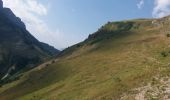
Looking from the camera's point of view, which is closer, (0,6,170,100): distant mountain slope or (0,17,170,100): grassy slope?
(0,6,170,100): distant mountain slope

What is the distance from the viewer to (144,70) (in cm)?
7888

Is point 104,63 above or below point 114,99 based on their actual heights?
above

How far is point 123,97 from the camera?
6316 cm

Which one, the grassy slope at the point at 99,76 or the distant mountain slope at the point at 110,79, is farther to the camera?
the grassy slope at the point at 99,76

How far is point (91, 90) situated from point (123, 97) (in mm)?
13356

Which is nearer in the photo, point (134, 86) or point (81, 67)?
point (134, 86)

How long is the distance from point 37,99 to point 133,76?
24329 mm

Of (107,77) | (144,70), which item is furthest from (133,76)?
(107,77)

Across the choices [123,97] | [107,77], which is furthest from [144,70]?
[123,97]

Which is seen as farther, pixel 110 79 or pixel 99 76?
pixel 99 76

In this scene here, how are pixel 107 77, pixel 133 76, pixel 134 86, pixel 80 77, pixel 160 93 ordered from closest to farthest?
1. pixel 160 93
2. pixel 134 86
3. pixel 133 76
4. pixel 107 77
5. pixel 80 77

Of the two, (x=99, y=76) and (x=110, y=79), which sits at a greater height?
(x=99, y=76)

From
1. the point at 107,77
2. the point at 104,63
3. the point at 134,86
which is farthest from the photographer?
the point at 104,63

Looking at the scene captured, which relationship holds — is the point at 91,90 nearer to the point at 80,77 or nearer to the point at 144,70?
the point at 144,70
